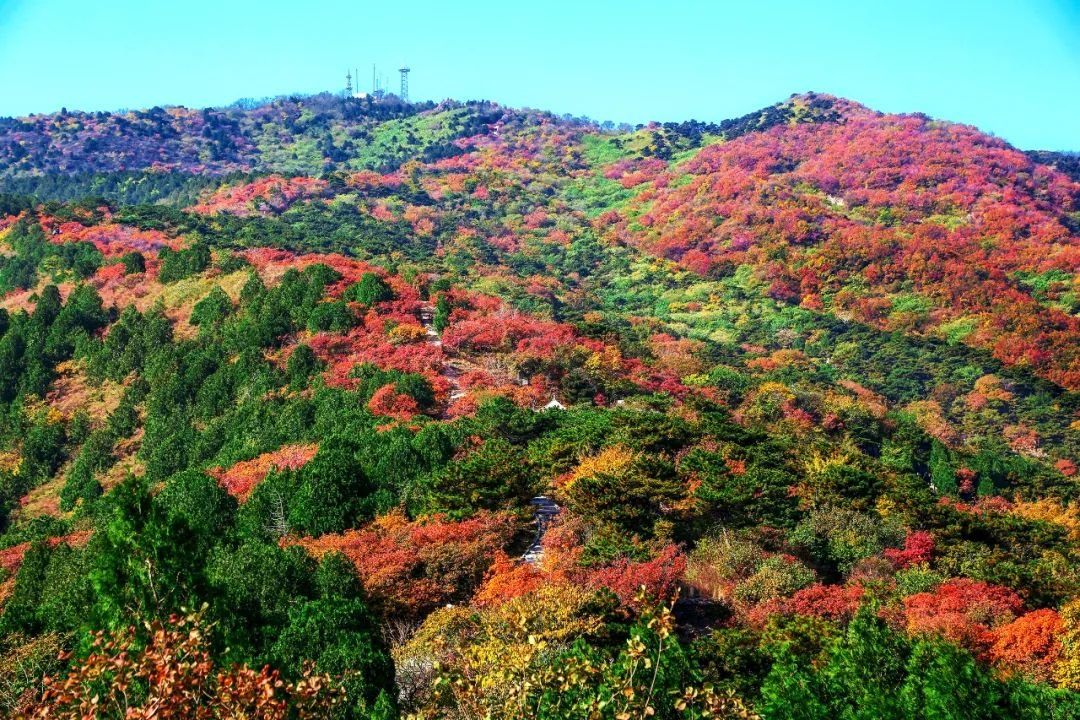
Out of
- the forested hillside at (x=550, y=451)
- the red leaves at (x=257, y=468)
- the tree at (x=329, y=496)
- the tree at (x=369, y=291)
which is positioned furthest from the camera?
the tree at (x=369, y=291)

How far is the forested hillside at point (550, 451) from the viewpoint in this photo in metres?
21.8

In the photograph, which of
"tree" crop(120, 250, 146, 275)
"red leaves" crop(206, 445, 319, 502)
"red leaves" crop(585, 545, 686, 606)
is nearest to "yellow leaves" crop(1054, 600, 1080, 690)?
"red leaves" crop(585, 545, 686, 606)

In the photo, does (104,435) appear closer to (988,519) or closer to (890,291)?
(988,519)

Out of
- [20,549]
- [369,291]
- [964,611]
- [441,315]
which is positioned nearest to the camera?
[964,611]

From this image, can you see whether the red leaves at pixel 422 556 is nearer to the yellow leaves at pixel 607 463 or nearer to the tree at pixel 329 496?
the tree at pixel 329 496

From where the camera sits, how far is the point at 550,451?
127 ft

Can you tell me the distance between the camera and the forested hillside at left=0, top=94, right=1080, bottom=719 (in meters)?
21.8

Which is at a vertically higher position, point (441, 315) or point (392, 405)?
point (441, 315)

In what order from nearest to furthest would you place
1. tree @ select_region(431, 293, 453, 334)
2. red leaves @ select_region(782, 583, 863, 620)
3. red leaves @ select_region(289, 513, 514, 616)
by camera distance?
red leaves @ select_region(782, 583, 863, 620) < red leaves @ select_region(289, 513, 514, 616) < tree @ select_region(431, 293, 453, 334)

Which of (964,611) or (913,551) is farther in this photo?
(913,551)

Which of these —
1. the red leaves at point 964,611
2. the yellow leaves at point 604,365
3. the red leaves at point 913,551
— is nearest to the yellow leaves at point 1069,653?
the red leaves at point 964,611

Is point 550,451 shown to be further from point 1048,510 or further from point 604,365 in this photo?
point 1048,510

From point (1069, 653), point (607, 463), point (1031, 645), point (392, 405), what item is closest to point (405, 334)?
point (392, 405)

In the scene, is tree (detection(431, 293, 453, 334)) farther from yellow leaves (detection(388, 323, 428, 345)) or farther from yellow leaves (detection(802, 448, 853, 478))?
yellow leaves (detection(802, 448, 853, 478))
